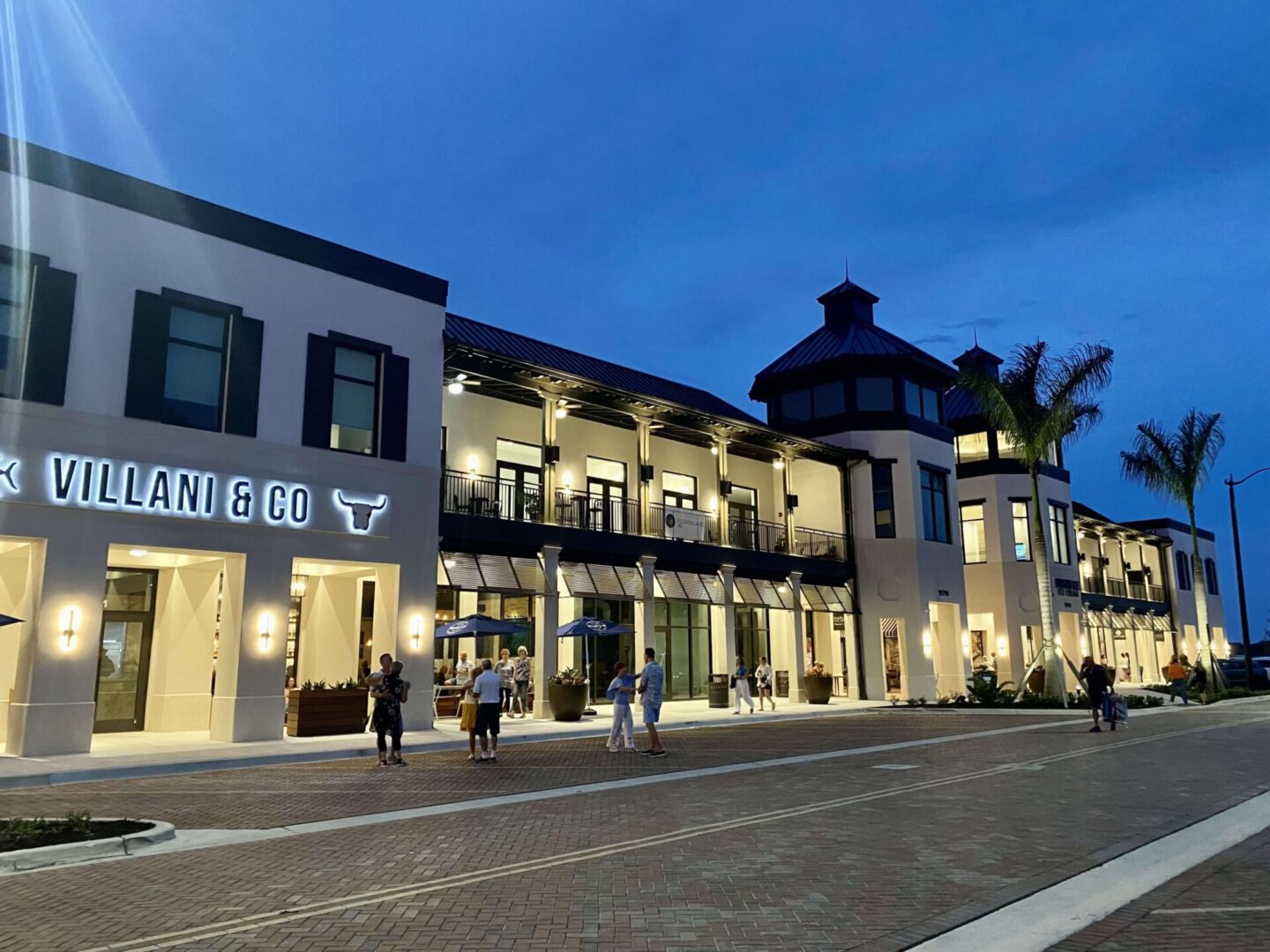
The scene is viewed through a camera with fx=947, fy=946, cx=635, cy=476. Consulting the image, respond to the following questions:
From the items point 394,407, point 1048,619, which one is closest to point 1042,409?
point 1048,619

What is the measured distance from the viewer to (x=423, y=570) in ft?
69.1

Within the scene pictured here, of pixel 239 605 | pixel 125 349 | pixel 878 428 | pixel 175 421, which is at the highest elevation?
pixel 878 428

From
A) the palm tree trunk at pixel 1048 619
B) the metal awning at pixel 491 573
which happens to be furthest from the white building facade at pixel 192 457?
the palm tree trunk at pixel 1048 619

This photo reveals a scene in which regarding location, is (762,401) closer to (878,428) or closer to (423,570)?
(878,428)

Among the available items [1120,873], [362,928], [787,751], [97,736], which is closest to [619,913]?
[362,928]

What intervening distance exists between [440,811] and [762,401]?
3062 centimetres

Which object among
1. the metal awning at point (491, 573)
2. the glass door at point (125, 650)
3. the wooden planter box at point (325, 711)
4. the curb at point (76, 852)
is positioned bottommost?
the curb at point (76, 852)

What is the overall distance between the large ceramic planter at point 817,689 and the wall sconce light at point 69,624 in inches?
846

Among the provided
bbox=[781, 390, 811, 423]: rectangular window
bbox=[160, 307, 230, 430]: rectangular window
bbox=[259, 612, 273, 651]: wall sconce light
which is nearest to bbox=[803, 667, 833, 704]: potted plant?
bbox=[781, 390, 811, 423]: rectangular window

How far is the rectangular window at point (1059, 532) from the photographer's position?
4316 cm

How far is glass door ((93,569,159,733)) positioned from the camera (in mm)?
18969

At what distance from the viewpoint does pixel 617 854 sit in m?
8.27

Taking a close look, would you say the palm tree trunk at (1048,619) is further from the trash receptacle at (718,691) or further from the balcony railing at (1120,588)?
the balcony railing at (1120,588)

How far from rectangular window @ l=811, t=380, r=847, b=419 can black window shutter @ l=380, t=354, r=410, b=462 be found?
64.7ft
